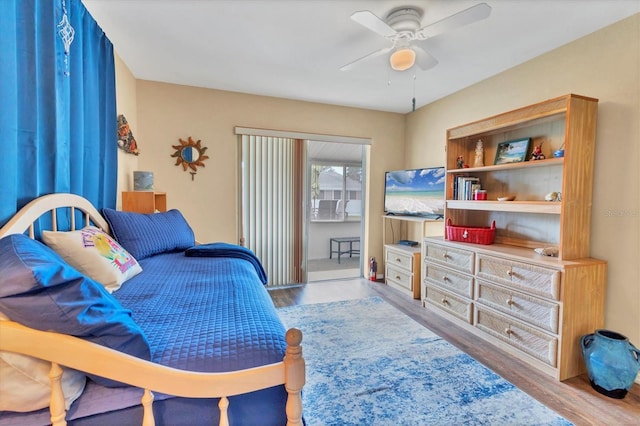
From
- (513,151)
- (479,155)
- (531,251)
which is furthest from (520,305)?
(479,155)

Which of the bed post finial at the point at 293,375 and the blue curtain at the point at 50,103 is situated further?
the blue curtain at the point at 50,103

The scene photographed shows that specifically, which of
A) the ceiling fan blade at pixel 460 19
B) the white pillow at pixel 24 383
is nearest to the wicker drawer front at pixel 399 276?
the ceiling fan blade at pixel 460 19

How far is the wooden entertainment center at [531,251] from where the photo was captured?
1972 millimetres

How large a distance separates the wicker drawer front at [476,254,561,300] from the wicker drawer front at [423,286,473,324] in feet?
1.13

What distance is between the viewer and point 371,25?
1.72m

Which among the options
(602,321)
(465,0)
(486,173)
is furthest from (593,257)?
(465,0)

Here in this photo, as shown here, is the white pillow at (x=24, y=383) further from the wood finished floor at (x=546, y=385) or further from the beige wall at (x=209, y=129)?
the beige wall at (x=209, y=129)

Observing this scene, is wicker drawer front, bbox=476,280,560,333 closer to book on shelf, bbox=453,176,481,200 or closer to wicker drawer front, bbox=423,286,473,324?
wicker drawer front, bbox=423,286,473,324

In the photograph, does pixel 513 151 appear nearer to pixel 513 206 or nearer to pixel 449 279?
pixel 513 206

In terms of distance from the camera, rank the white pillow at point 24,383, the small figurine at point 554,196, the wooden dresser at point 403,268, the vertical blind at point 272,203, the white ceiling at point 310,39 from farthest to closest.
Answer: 1. the vertical blind at point 272,203
2. the wooden dresser at point 403,268
3. the small figurine at point 554,196
4. the white ceiling at point 310,39
5. the white pillow at point 24,383

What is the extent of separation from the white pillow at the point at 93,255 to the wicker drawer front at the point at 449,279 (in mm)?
2581

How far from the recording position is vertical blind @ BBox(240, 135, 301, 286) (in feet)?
12.1

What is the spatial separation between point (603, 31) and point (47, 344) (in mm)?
3404

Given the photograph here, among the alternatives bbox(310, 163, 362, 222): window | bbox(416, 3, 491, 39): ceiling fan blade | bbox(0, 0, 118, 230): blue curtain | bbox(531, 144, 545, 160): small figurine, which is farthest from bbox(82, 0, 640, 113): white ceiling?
bbox(310, 163, 362, 222): window
